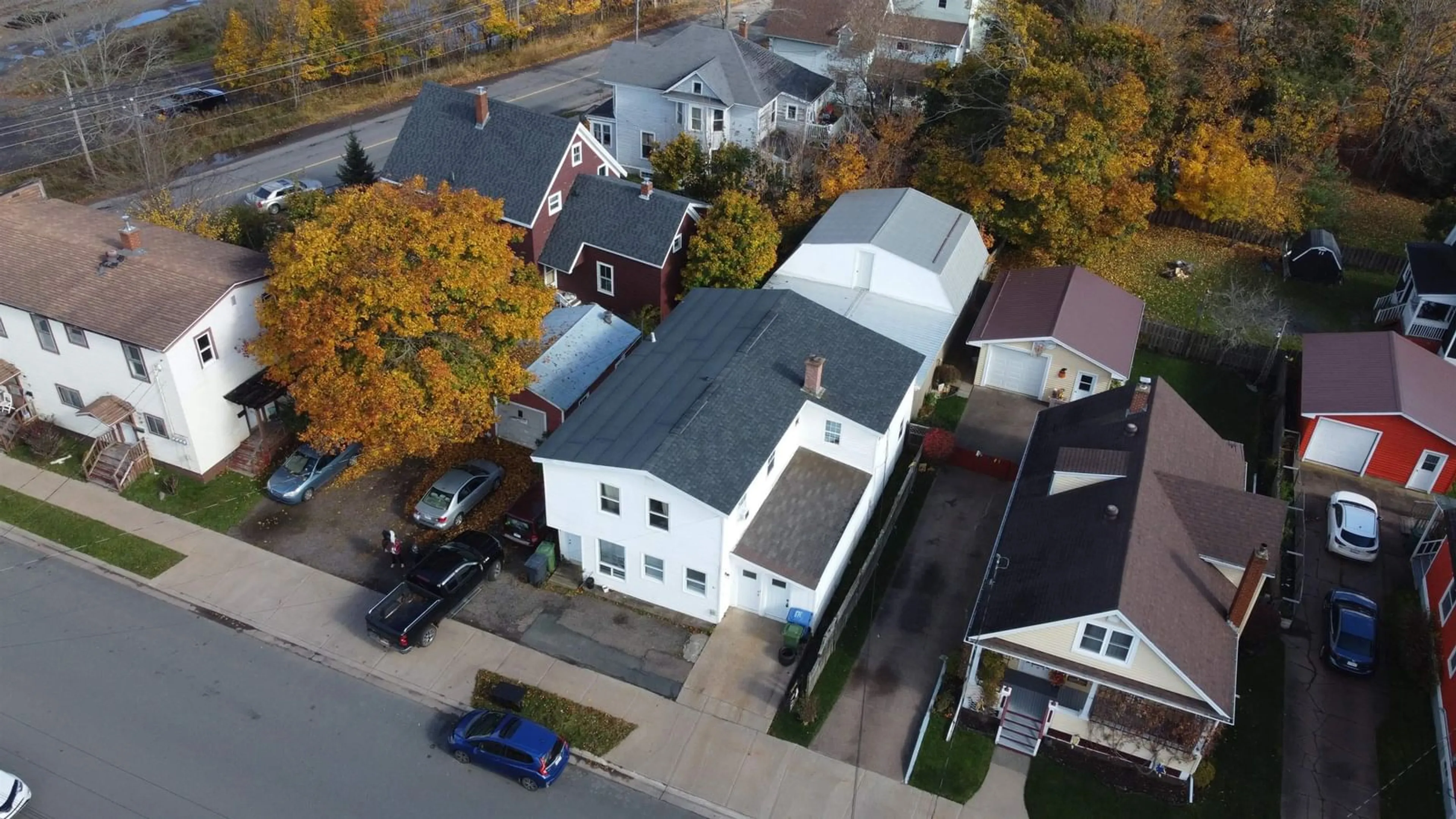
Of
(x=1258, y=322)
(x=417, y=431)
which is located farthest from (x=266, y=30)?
(x=1258, y=322)

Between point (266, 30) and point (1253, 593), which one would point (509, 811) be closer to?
point (1253, 593)

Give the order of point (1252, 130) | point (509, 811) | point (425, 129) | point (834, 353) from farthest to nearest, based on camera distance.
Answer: point (1252, 130) < point (425, 129) < point (834, 353) < point (509, 811)

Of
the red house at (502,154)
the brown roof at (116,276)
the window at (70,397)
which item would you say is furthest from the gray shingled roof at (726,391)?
the window at (70,397)

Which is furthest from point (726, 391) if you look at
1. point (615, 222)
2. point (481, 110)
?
point (481, 110)

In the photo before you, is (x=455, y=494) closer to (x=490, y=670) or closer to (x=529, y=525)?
(x=529, y=525)

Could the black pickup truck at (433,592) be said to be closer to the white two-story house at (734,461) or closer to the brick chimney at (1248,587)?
the white two-story house at (734,461)

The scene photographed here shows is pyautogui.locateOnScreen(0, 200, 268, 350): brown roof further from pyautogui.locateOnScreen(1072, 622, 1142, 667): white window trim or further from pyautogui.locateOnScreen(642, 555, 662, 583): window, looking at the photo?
pyautogui.locateOnScreen(1072, 622, 1142, 667): white window trim

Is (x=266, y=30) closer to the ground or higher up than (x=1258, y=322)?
higher up
